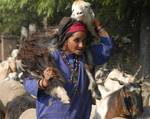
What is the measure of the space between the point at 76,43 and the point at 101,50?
0.26 meters

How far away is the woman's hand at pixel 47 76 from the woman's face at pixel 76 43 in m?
0.23

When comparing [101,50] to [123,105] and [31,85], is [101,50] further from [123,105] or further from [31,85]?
[123,105]

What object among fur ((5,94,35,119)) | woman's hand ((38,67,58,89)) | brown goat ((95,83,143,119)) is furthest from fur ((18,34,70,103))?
fur ((5,94,35,119))

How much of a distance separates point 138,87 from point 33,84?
2699 mm

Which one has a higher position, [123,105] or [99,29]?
[99,29]

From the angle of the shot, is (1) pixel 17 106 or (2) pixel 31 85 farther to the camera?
(1) pixel 17 106

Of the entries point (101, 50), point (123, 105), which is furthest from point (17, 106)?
point (101, 50)

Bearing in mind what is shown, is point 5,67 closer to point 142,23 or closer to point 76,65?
point 142,23

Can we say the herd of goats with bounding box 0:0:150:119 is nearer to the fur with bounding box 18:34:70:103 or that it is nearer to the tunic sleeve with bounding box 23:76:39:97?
the fur with bounding box 18:34:70:103

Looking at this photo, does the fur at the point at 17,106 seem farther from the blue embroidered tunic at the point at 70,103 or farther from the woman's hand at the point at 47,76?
the woman's hand at the point at 47,76

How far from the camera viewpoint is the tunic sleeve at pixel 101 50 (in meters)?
3.89

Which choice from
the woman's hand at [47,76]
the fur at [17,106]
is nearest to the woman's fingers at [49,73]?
the woman's hand at [47,76]

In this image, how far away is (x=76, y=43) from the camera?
370cm

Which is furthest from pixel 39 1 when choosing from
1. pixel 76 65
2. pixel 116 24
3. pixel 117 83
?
pixel 76 65
